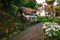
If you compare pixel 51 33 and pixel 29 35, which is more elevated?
pixel 29 35

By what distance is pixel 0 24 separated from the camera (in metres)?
1.91

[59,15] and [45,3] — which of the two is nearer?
[59,15]

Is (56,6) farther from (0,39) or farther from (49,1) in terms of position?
(0,39)

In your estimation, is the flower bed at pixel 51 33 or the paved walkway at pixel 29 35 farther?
the flower bed at pixel 51 33

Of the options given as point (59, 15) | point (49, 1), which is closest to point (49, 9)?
point (49, 1)

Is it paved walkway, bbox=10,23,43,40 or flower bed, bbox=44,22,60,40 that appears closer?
paved walkway, bbox=10,23,43,40

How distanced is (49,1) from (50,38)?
761cm

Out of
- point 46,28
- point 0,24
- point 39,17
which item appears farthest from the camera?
point 39,17

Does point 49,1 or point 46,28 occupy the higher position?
point 49,1

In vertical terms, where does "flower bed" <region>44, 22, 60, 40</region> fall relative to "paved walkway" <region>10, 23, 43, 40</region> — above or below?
below

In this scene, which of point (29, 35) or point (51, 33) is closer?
point (29, 35)

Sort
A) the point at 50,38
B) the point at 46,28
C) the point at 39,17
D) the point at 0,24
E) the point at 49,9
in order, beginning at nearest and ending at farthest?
the point at 0,24, the point at 50,38, the point at 46,28, the point at 39,17, the point at 49,9

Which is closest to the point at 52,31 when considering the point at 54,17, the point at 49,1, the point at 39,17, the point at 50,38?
the point at 50,38

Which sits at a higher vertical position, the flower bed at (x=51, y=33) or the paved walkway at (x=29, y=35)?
the paved walkway at (x=29, y=35)
